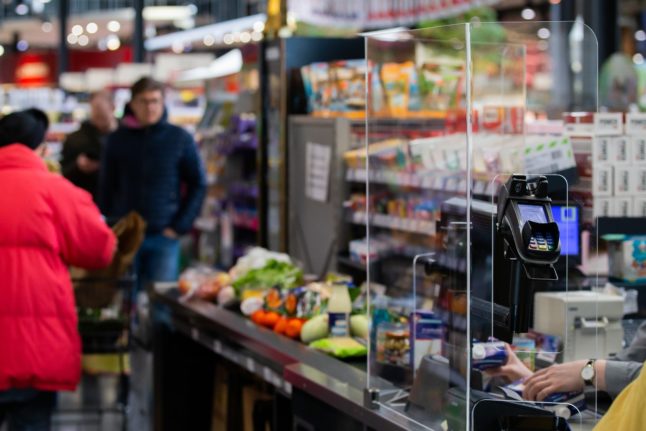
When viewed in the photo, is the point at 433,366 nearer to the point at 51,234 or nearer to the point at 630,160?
the point at 630,160

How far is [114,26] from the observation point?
35438 millimetres

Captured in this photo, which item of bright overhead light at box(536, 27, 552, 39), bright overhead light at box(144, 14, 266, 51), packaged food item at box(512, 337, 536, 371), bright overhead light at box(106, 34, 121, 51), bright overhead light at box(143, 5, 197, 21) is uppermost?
bright overhead light at box(106, 34, 121, 51)

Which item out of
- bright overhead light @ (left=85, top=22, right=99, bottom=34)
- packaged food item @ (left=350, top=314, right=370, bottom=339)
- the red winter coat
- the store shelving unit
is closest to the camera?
packaged food item @ (left=350, top=314, right=370, bottom=339)

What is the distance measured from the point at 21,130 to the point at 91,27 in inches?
1246

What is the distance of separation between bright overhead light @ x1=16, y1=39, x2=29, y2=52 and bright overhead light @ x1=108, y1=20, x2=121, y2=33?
233 inches

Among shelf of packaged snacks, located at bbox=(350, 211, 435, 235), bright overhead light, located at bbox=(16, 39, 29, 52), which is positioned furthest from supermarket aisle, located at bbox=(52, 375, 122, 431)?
bright overhead light, located at bbox=(16, 39, 29, 52)

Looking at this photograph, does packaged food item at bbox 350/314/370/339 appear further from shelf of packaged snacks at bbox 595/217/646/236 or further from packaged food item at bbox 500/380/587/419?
packaged food item at bbox 500/380/587/419

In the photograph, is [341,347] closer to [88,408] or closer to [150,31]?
[88,408]

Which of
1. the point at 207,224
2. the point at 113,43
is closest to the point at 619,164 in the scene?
the point at 207,224

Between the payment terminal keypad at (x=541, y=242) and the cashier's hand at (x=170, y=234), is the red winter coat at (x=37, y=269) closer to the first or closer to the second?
the cashier's hand at (x=170, y=234)

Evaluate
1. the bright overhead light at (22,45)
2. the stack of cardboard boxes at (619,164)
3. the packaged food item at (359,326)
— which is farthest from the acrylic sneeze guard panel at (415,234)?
the bright overhead light at (22,45)

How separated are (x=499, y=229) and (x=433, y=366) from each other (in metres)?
0.61

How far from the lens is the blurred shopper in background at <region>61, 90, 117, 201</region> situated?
884 cm

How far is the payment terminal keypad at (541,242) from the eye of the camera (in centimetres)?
268
